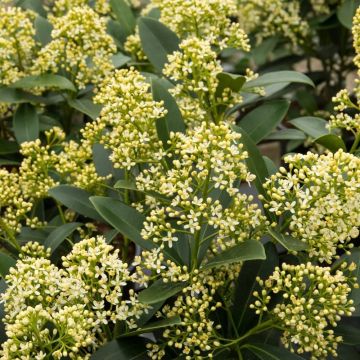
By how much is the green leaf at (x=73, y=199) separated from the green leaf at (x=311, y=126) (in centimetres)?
59

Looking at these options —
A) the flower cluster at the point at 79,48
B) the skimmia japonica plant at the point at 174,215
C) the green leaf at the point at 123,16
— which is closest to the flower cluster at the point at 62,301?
the skimmia japonica plant at the point at 174,215

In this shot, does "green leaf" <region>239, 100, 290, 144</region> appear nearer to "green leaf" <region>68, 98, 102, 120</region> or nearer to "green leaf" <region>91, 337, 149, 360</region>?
"green leaf" <region>68, 98, 102, 120</region>

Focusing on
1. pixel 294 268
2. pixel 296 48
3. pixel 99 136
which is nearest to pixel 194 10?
pixel 99 136

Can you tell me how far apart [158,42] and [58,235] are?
68cm

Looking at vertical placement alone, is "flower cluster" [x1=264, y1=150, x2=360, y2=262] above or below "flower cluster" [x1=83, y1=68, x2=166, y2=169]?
below

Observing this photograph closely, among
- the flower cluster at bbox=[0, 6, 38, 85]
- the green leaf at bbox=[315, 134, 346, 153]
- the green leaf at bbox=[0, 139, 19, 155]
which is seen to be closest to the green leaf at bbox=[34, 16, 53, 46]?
the flower cluster at bbox=[0, 6, 38, 85]

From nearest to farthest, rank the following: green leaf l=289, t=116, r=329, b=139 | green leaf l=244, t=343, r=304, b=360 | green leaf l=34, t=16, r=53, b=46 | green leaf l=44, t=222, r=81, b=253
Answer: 1. green leaf l=244, t=343, r=304, b=360
2. green leaf l=44, t=222, r=81, b=253
3. green leaf l=289, t=116, r=329, b=139
4. green leaf l=34, t=16, r=53, b=46

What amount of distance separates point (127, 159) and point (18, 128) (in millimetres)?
683

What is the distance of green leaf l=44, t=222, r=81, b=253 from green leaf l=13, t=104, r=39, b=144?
0.42m

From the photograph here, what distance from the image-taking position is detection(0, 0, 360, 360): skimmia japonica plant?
1.28 metres

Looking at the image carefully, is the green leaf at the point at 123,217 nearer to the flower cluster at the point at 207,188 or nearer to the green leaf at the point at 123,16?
the flower cluster at the point at 207,188

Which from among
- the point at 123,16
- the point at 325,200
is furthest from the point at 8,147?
the point at 325,200

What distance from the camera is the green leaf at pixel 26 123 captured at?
6.61 ft

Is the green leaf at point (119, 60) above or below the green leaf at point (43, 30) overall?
below
